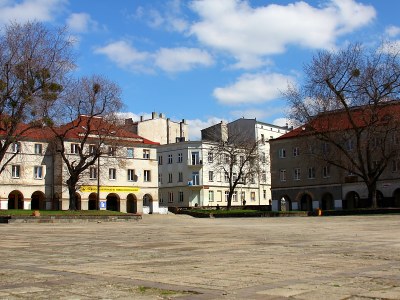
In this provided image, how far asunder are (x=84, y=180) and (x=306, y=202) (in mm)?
33409

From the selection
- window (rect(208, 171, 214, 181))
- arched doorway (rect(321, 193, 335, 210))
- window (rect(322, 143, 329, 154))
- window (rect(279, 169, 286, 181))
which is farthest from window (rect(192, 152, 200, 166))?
window (rect(322, 143, 329, 154))

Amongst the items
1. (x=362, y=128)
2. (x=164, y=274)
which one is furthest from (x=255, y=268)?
(x=362, y=128)

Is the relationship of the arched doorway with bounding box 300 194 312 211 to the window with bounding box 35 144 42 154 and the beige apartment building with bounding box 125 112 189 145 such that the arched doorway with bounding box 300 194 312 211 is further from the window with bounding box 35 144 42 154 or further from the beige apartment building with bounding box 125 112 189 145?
the window with bounding box 35 144 42 154

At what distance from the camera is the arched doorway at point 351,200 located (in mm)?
71875

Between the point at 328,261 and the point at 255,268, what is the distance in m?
1.79

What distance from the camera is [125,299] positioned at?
597 centimetres

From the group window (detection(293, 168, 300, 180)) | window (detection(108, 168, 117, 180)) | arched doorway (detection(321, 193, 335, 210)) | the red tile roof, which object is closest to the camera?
the red tile roof

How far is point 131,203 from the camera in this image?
269 feet

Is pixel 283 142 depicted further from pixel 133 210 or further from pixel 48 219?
pixel 48 219

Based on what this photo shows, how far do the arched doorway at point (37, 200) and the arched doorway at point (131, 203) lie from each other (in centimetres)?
1388

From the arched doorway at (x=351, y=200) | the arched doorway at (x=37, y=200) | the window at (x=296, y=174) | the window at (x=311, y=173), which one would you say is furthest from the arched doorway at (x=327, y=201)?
the arched doorway at (x=37, y=200)

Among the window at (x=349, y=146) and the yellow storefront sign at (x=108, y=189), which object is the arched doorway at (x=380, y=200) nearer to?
the window at (x=349, y=146)

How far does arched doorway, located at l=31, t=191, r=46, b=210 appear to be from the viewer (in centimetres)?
7200

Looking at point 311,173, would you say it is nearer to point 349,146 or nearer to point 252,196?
point 349,146
